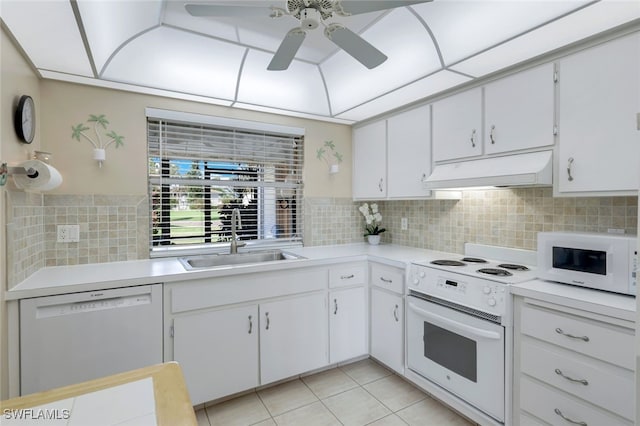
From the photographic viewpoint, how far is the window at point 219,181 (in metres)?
2.56

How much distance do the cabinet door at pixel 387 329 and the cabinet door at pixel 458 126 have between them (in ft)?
3.77

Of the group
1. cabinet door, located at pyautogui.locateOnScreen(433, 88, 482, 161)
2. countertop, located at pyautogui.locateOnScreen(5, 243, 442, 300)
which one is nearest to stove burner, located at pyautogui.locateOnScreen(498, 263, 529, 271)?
countertop, located at pyautogui.locateOnScreen(5, 243, 442, 300)

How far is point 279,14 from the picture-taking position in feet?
4.41

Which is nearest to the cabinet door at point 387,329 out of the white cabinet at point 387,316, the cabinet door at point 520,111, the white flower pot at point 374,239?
the white cabinet at point 387,316

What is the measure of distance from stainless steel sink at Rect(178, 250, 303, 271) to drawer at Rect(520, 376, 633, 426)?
5.40ft

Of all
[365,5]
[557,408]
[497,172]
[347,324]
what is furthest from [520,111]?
[347,324]

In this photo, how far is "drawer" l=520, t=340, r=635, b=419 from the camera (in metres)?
1.39

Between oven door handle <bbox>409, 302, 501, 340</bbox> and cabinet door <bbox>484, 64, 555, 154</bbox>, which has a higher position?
cabinet door <bbox>484, 64, 555, 154</bbox>

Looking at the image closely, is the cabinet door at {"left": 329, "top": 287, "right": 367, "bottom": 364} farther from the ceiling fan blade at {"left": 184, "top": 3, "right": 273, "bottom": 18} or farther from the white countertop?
the ceiling fan blade at {"left": 184, "top": 3, "right": 273, "bottom": 18}

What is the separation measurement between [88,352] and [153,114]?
5.37 feet

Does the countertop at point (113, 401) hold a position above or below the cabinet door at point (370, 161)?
below

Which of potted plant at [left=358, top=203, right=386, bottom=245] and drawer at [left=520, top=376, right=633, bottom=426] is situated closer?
drawer at [left=520, top=376, right=633, bottom=426]

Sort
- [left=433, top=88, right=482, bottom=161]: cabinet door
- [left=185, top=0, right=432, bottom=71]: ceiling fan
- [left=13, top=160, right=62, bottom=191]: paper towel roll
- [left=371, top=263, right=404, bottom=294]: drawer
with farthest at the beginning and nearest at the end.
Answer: [left=371, top=263, right=404, bottom=294]: drawer → [left=433, top=88, right=482, bottom=161]: cabinet door → [left=13, top=160, right=62, bottom=191]: paper towel roll → [left=185, top=0, right=432, bottom=71]: ceiling fan

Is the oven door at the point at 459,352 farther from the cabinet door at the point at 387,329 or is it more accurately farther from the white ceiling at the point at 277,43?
the white ceiling at the point at 277,43
